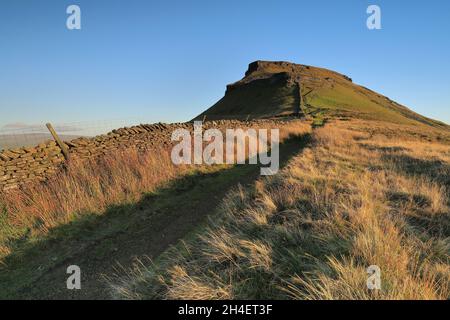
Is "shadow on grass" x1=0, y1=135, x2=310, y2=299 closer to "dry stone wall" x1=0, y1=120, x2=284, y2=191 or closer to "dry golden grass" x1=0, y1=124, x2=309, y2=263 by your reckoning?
"dry golden grass" x1=0, y1=124, x2=309, y2=263

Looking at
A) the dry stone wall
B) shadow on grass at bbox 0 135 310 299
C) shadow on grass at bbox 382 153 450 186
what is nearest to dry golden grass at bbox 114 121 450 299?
shadow on grass at bbox 0 135 310 299

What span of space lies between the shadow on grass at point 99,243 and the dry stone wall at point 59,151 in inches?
139

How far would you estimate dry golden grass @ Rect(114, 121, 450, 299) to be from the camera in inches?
159

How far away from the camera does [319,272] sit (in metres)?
4.18

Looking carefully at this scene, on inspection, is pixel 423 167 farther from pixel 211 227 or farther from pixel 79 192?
pixel 79 192

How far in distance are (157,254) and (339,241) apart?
12.2 feet

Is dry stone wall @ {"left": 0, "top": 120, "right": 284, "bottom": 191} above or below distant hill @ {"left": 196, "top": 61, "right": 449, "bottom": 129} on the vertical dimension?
below

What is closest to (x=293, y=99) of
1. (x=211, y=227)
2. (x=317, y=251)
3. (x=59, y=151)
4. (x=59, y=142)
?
(x=59, y=142)

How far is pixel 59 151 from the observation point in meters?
12.1

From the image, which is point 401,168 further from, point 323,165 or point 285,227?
point 285,227

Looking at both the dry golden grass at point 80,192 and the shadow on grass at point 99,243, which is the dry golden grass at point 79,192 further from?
the shadow on grass at point 99,243

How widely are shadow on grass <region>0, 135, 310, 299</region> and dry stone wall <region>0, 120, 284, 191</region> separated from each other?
11.6 ft
